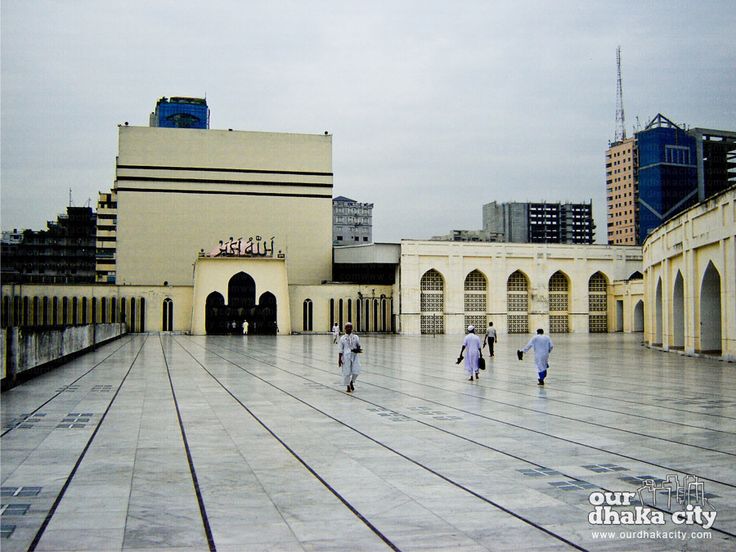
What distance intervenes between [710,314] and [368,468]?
22.3 m

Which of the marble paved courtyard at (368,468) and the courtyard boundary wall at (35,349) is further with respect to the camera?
the courtyard boundary wall at (35,349)

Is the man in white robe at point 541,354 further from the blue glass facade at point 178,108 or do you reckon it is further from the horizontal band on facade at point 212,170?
the blue glass facade at point 178,108

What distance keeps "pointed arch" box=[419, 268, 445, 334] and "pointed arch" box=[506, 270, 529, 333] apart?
552cm

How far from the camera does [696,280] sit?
26.6 metres

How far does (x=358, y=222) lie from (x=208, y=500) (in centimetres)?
12714

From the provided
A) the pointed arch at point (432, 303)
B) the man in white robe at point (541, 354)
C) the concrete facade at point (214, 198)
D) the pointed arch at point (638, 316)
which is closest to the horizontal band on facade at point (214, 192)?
the concrete facade at point (214, 198)

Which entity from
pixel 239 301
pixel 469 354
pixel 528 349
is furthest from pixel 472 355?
pixel 239 301

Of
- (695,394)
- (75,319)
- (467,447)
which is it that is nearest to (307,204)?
(75,319)

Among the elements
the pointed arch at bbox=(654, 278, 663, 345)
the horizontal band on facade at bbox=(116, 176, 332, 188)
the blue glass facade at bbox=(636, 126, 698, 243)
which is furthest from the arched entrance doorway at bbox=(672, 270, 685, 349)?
the blue glass facade at bbox=(636, 126, 698, 243)

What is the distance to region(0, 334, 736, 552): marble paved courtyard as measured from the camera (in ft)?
17.6

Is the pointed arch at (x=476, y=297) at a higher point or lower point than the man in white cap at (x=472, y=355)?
higher

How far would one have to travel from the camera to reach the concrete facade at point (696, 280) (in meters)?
23.3

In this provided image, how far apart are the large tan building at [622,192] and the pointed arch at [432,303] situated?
73.6m

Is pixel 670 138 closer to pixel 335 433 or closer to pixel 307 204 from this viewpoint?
pixel 307 204
